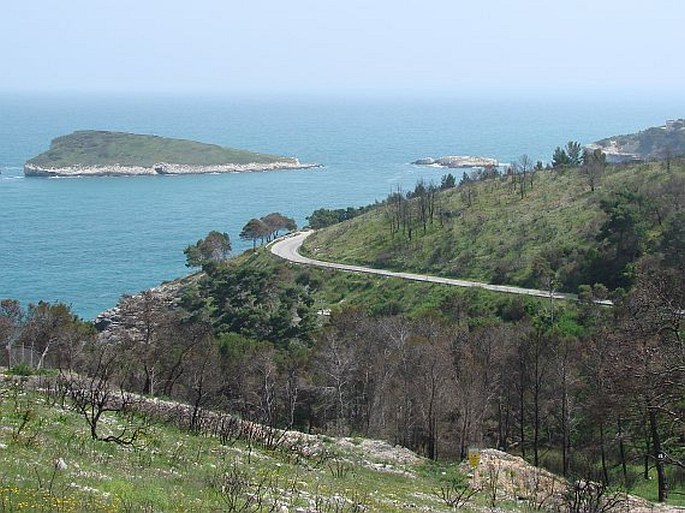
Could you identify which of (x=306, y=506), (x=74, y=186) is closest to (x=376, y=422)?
(x=306, y=506)

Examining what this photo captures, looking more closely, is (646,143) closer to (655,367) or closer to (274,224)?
(274,224)

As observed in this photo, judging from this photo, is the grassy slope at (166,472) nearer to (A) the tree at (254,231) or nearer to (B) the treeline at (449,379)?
(B) the treeline at (449,379)

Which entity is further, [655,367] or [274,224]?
[274,224]

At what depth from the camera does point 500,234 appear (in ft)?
251

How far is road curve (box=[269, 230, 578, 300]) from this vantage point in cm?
6375

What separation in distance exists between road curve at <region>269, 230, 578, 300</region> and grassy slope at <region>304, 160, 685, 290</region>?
56.1 inches

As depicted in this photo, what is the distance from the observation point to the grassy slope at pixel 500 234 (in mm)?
69812

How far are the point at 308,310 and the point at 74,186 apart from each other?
133230 mm

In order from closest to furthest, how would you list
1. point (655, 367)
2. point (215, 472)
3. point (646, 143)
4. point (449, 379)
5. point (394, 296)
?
point (215, 472) < point (655, 367) < point (449, 379) < point (394, 296) < point (646, 143)

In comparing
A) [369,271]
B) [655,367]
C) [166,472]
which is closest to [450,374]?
[655,367]

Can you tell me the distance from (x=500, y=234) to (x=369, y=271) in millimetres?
13281

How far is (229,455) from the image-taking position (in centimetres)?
1791

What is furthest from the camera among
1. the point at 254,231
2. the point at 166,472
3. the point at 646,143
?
the point at 646,143

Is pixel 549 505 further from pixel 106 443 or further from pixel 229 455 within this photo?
pixel 106 443
